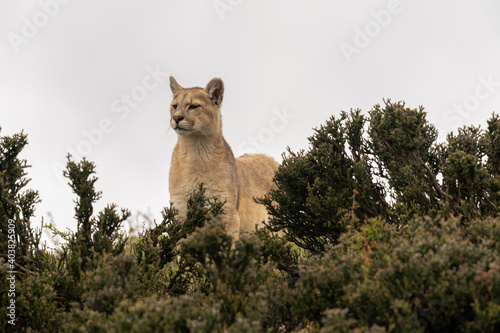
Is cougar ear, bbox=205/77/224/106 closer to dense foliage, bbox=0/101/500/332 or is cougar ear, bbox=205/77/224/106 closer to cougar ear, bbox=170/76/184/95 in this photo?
cougar ear, bbox=170/76/184/95

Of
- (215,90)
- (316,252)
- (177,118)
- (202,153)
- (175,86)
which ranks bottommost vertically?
(316,252)

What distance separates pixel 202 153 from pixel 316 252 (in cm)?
322

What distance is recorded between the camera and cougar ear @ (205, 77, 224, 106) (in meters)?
9.59

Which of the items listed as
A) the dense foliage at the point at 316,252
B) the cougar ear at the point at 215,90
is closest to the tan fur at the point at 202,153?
the cougar ear at the point at 215,90

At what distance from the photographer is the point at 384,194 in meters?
7.55

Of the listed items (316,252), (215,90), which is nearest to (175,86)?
(215,90)

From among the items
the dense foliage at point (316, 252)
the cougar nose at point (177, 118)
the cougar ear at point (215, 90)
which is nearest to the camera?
the dense foliage at point (316, 252)

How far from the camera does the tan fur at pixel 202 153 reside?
8.91 metres

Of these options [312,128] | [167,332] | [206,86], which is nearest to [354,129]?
[312,128]

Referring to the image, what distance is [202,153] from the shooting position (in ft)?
30.3

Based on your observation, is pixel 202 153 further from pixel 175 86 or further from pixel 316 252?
pixel 316 252

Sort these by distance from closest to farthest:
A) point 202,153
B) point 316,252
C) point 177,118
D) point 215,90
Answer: point 316,252
point 177,118
point 202,153
point 215,90

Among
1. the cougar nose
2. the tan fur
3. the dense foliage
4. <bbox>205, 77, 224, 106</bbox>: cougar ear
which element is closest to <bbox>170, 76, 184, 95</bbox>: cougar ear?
the tan fur

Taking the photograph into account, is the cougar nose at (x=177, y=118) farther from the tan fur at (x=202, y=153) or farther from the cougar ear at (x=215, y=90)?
the cougar ear at (x=215, y=90)
